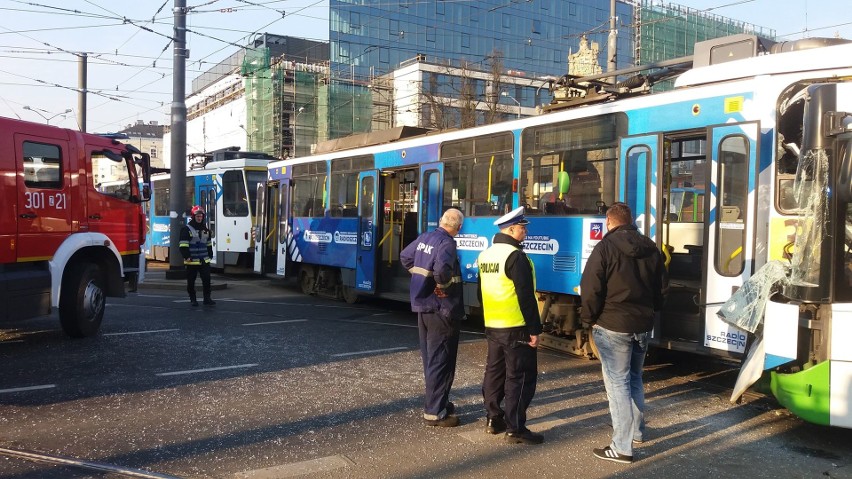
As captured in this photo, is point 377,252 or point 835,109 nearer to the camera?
point 835,109

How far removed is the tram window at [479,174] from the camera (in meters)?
9.95

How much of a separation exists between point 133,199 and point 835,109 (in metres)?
9.76

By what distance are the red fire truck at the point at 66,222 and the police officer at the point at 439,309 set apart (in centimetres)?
557

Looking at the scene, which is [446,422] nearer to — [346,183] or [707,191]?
[707,191]

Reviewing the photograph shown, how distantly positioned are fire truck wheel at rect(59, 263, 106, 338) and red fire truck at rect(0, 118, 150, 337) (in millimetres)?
14

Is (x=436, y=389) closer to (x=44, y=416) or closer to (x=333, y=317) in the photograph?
(x=44, y=416)

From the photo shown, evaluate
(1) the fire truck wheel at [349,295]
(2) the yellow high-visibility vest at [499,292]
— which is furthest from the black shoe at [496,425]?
(1) the fire truck wheel at [349,295]

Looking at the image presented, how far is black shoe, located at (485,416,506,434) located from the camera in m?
5.82

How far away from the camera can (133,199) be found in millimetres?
11250

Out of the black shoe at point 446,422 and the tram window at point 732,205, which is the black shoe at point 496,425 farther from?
the tram window at point 732,205

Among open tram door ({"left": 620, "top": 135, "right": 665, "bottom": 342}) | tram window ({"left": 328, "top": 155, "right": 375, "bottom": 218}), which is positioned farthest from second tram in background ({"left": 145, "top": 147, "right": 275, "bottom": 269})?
open tram door ({"left": 620, "top": 135, "right": 665, "bottom": 342})

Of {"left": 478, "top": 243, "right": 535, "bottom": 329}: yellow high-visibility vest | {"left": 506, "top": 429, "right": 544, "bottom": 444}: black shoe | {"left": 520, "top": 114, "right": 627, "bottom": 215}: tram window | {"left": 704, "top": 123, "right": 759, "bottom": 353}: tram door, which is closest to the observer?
{"left": 478, "top": 243, "right": 535, "bottom": 329}: yellow high-visibility vest

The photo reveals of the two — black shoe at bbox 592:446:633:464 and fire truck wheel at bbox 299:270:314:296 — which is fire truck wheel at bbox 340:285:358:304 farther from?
black shoe at bbox 592:446:633:464

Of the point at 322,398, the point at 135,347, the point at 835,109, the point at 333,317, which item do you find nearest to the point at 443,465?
the point at 322,398
